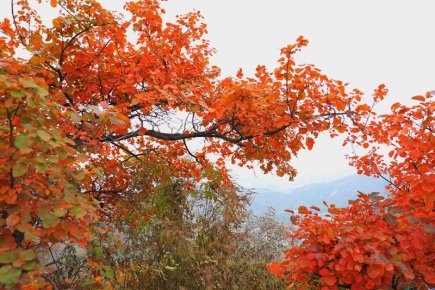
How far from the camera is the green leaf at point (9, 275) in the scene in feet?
6.57

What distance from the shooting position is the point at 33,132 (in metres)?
2.24

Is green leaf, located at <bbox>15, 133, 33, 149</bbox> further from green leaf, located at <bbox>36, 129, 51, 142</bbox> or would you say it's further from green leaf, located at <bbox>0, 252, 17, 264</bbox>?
green leaf, located at <bbox>0, 252, 17, 264</bbox>

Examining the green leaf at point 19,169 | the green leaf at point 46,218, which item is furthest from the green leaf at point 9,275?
the green leaf at point 19,169

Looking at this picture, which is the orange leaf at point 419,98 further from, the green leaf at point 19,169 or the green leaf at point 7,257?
the green leaf at point 7,257

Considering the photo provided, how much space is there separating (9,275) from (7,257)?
130 millimetres

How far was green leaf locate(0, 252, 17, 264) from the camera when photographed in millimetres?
2082

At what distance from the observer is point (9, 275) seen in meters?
2.03

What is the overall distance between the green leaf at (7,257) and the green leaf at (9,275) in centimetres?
4

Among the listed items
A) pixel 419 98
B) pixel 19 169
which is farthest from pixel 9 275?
pixel 419 98

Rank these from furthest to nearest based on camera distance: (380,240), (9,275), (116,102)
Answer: (116,102) → (380,240) → (9,275)

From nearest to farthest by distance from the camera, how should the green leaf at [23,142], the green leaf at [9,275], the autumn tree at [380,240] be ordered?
the green leaf at [9,275] < the green leaf at [23,142] < the autumn tree at [380,240]

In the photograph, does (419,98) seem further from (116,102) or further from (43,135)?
(116,102)

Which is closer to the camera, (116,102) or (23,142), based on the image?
(23,142)

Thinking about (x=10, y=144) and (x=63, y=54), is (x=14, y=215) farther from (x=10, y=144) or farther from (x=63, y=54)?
(x=63, y=54)
